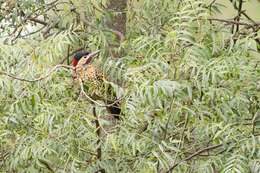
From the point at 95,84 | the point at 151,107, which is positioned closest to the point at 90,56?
the point at 95,84

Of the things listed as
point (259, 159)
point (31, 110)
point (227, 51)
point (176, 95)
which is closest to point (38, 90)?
point (31, 110)

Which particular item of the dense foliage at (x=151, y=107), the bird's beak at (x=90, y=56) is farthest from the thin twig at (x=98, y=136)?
the bird's beak at (x=90, y=56)

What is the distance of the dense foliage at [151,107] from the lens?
1961 millimetres

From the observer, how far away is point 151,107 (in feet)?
6.89

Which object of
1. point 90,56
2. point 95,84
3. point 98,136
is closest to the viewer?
point 95,84

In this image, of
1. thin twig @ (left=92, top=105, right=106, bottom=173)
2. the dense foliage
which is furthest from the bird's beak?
thin twig @ (left=92, top=105, right=106, bottom=173)

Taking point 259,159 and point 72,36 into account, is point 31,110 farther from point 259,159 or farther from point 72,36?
point 259,159

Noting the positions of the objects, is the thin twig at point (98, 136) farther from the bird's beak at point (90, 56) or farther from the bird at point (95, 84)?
the bird's beak at point (90, 56)

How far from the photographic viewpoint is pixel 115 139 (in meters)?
2.11

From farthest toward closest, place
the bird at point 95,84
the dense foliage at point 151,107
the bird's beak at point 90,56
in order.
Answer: the bird's beak at point 90,56 → the bird at point 95,84 → the dense foliage at point 151,107

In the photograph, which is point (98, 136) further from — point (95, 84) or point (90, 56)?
point (90, 56)

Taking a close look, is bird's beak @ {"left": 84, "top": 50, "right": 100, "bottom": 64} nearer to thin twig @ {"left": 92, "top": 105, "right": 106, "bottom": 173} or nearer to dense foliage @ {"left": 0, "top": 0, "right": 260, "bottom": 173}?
dense foliage @ {"left": 0, "top": 0, "right": 260, "bottom": 173}

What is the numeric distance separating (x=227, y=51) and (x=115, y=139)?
20.2 inches

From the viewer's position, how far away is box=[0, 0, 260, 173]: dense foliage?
1961mm
